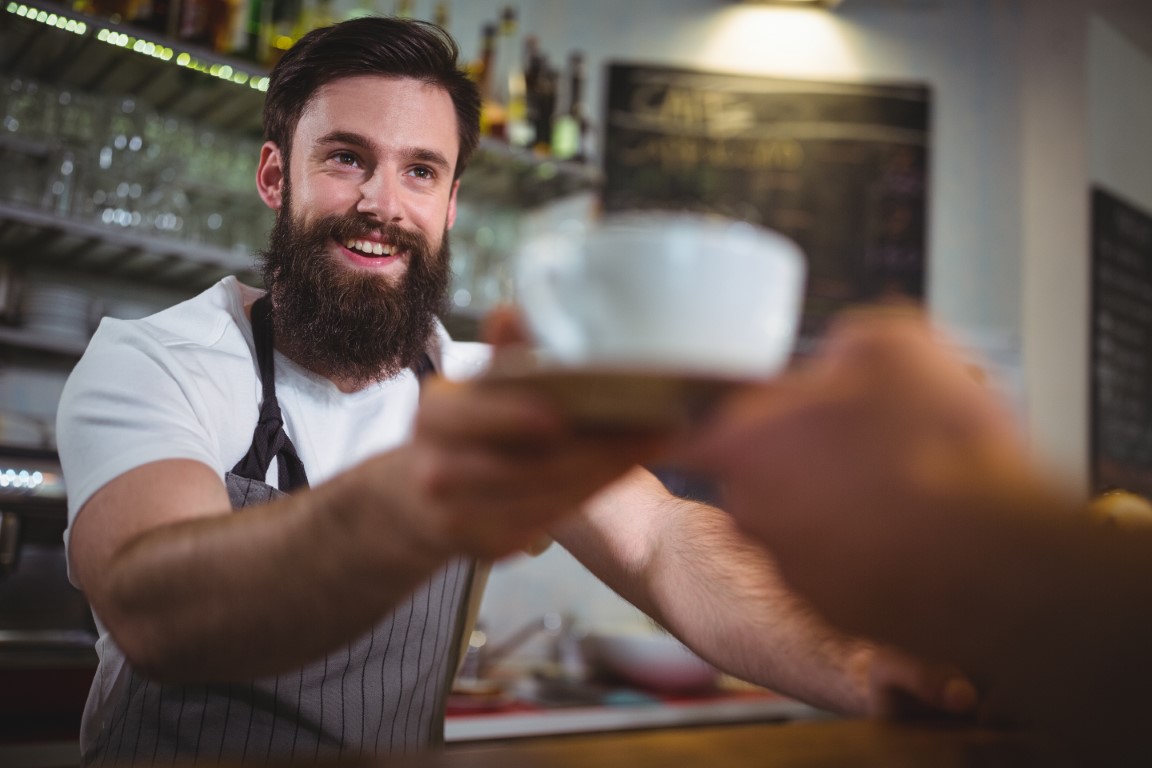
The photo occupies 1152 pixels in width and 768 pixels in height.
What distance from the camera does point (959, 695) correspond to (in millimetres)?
806

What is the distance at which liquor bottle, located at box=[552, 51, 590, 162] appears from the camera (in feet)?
9.06

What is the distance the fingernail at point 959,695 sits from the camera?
801 mm

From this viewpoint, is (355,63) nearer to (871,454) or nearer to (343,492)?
(343,492)

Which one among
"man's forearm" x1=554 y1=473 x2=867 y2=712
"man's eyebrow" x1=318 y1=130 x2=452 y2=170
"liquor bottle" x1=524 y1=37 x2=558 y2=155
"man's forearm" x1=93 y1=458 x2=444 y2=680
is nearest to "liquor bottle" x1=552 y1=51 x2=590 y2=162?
"liquor bottle" x1=524 y1=37 x2=558 y2=155

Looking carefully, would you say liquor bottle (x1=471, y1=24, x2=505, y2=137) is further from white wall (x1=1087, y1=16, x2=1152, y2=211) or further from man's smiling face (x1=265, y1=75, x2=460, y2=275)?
white wall (x1=1087, y1=16, x2=1152, y2=211)

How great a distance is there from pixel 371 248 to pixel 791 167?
2.06 m

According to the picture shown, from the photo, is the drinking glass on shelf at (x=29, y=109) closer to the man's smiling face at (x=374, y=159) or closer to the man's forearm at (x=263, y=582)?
the man's smiling face at (x=374, y=159)

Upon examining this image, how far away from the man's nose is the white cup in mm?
1009

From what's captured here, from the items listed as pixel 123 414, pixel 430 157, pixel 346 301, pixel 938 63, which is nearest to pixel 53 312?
pixel 346 301

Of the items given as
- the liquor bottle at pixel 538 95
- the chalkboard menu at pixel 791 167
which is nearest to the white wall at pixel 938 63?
the chalkboard menu at pixel 791 167

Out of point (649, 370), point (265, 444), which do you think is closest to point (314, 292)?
point (265, 444)

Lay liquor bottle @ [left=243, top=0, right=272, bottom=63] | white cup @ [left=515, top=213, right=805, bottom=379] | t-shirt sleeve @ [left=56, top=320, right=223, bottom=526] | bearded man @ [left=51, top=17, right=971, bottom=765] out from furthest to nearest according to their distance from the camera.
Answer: liquor bottle @ [left=243, top=0, right=272, bottom=63] < t-shirt sleeve @ [left=56, top=320, right=223, bottom=526] < bearded man @ [left=51, top=17, right=971, bottom=765] < white cup @ [left=515, top=213, right=805, bottom=379]

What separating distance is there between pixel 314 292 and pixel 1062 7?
311 cm

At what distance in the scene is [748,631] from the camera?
3.70 ft
